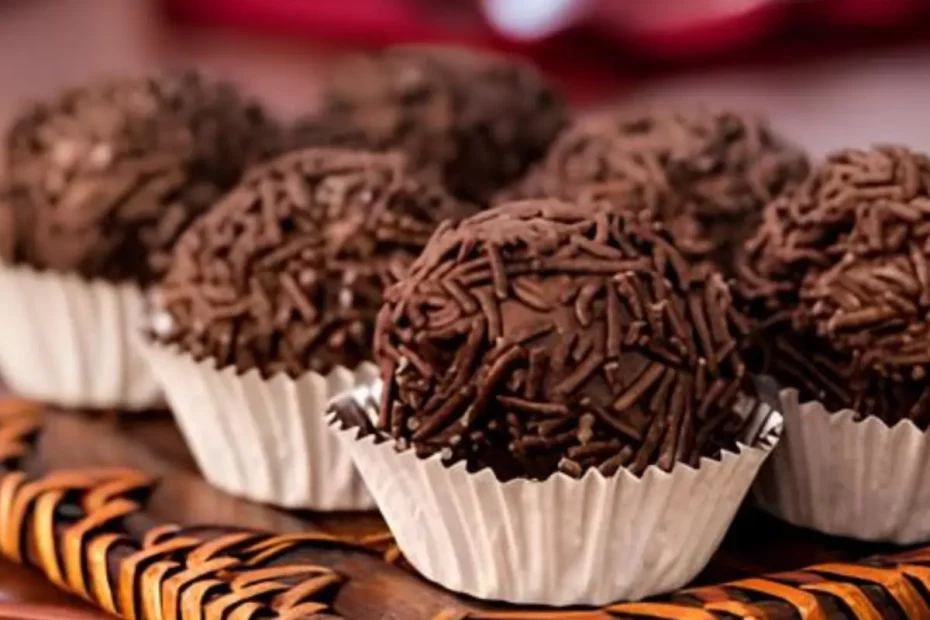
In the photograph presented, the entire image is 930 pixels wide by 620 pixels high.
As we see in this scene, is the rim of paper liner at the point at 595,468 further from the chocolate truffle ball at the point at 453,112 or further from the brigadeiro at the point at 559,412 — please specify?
the chocolate truffle ball at the point at 453,112

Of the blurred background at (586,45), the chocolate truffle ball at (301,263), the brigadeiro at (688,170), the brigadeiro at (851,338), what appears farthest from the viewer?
the blurred background at (586,45)

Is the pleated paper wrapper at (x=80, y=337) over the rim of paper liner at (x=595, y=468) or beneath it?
beneath

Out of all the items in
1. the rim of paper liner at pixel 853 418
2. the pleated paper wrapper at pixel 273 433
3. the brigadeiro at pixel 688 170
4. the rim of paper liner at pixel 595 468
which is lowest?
the pleated paper wrapper at pixel 273 433

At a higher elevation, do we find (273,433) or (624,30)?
(624,30)

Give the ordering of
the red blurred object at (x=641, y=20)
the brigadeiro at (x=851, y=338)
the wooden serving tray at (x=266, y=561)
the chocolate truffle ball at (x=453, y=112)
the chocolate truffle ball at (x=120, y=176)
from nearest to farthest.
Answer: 1. the wooden serving tray at (x=266, y=561)
2. the brigadeiro at (x=851, y=338)
3. the chocolate truffle ball at (x=120, y=176)
4. the chocolate truffle ball at (x=453, y=112)
5. the red blurred object at (x=641, y=20)

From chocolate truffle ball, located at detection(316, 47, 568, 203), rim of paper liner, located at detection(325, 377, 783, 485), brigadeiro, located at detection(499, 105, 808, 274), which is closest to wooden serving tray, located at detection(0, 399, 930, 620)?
rim of paper liner, located at detection(325, 377, 783, 485)

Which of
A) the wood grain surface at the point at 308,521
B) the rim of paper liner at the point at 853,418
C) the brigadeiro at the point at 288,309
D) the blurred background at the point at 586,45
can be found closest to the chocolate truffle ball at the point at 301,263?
the brigadeiro at the point at 288,309

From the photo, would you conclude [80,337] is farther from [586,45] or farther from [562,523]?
[586,45]

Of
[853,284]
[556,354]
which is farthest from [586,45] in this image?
[556,354]

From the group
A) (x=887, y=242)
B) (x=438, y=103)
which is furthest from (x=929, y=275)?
(x=438, y=103)
